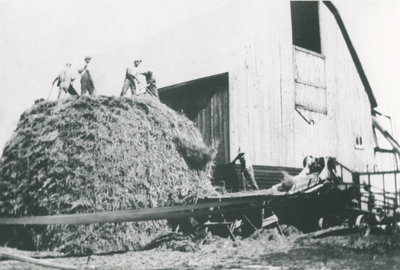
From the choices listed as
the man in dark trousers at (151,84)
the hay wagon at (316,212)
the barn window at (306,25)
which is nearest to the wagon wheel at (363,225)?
the hay wagon at (316,212)

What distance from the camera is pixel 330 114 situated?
16.9 m

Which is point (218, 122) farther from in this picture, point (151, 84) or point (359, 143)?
point (359, 143)

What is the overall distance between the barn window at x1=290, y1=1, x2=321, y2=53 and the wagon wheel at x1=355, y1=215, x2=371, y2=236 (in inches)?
350

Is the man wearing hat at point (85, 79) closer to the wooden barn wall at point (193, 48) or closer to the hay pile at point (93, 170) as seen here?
the wooden barn wall at point (193, 48)

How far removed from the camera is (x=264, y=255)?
7.57 meters

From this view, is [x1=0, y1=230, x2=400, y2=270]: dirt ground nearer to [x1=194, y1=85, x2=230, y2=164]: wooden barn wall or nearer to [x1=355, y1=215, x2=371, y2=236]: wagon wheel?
[x1=355, y1=215, x2=371, y2=236]: wagon wheel

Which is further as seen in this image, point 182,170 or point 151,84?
point 151,84

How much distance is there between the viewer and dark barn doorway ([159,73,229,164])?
1428 cm

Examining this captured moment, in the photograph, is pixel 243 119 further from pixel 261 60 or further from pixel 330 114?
pixel 330 114

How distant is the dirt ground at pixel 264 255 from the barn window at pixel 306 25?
387 inches

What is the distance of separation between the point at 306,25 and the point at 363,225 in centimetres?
1002

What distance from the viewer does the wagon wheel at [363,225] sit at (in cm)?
936

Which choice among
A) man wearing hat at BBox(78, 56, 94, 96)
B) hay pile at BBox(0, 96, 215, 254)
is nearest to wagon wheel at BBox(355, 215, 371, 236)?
hay pile at BBox(0, 96, 215, 254)

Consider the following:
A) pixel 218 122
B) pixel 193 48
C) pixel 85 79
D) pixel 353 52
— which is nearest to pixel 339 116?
pixel 353 52
